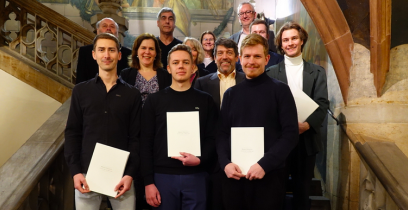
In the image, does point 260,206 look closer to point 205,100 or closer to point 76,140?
point 205,100

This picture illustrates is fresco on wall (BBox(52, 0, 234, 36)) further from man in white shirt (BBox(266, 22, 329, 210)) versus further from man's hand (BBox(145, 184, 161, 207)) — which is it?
man's hand (BBox(145, 184, 161, 207))

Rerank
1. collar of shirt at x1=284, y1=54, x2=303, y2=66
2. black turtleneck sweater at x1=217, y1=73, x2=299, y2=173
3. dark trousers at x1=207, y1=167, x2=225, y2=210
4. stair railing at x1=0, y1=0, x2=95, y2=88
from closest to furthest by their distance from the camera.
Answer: black turtleneck sweater at x1=217, y1=73, x2=299, y2=173
dark trousers at x1=207, y1=167, x2=225, y2=210
collar of shirt at x1=284, y1=54, x2=303, y2=66
stair railing at x1=0, y1=0, x2=95, y2=88

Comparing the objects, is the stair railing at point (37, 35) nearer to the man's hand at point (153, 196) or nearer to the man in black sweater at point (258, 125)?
the man's hand at point (153, 196)

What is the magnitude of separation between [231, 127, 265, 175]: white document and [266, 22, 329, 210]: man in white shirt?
0.80 m

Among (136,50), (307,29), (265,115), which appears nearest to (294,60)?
(265,115)

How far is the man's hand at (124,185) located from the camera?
2363mm

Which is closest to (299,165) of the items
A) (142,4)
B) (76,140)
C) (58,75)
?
(76,140)

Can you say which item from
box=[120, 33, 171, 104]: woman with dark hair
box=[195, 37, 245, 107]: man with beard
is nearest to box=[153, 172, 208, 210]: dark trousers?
box=[195, 37, 245, 107]: man with beard

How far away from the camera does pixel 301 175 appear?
3.06 meters

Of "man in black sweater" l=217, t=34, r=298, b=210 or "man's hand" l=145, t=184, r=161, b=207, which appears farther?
"man's hand" l=145, t=184, r=161, b=207

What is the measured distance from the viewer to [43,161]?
286 cm

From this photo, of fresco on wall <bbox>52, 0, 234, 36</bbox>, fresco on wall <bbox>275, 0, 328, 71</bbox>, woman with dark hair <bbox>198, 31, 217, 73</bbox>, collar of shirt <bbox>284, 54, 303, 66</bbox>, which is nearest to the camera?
collar of shirt <bbox>284, 54, 303, 66</bbox>

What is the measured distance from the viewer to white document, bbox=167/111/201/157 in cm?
242

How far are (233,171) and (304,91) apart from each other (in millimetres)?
1298
